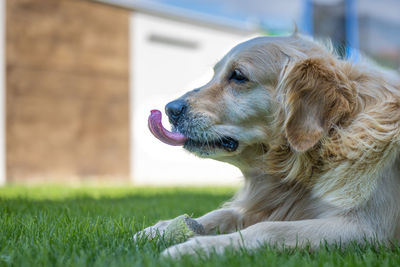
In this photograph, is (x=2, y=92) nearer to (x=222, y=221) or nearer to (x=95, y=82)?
(x=95, y=82)

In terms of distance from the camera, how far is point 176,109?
2.89 m

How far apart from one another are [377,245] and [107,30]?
10396 mm

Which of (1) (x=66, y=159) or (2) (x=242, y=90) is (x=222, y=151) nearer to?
(2) (x=242, y=90)

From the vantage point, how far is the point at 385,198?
2.30 metres

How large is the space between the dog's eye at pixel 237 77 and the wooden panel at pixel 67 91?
8.18 meters

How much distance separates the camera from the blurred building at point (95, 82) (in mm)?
10141

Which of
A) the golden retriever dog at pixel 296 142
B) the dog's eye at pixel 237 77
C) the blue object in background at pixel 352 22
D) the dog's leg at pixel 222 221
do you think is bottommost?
the dog's leg at pixel 222 221

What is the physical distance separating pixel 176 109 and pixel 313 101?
2.71 feet

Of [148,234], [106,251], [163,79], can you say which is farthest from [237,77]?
[163,79]

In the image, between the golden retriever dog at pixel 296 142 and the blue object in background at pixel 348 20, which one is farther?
the blue object in background at pixel 348 20

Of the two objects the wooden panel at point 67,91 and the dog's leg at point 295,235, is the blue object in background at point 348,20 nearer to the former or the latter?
the wooden panel at point 67,91

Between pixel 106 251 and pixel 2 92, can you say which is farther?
pixel 2 92

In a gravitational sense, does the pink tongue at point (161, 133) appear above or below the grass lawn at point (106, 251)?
above

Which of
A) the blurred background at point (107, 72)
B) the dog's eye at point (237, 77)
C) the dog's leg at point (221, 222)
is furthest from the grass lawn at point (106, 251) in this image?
the blurred background at point (107, 72)
